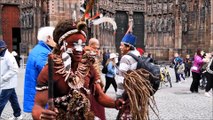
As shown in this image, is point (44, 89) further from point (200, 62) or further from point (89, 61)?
point (200, 62)

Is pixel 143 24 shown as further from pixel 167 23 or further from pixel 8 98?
pixel 8 98

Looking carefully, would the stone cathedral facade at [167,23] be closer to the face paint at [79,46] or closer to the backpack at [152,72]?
the backpack at [152,72]

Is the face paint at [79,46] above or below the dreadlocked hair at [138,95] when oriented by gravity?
above

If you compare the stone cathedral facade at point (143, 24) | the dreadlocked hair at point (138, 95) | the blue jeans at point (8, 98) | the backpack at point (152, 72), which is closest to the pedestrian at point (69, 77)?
the dreadlocked hair at point (138, 95)

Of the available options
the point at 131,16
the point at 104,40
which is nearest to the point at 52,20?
the point at 104,40

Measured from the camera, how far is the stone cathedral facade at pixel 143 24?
75.9ft

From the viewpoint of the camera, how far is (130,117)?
2979mm

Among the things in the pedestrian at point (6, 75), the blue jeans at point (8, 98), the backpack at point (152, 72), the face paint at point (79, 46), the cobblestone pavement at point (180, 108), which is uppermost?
the face paint at point (79, 46)

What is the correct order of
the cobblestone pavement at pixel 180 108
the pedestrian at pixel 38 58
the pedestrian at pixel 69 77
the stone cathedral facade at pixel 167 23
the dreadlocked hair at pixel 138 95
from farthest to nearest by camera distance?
the stone cathedral facade at pixel 167 23 < the cobblestone pavement at pixel 180 108 < the pedestrian at pixel 38 58 < the dreadlocked hair at pixel 138 95 < the pedestrian at pixel 69 77

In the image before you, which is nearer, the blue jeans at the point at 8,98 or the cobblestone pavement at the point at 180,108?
the blue jeans at the point at 8,98

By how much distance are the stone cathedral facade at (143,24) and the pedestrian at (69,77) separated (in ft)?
56.9

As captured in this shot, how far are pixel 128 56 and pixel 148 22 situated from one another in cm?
2697

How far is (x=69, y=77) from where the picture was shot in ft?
8.83

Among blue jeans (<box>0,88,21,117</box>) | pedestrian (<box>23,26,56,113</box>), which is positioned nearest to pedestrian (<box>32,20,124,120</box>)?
pedestrian (<box>23,26,56,113</box>)
